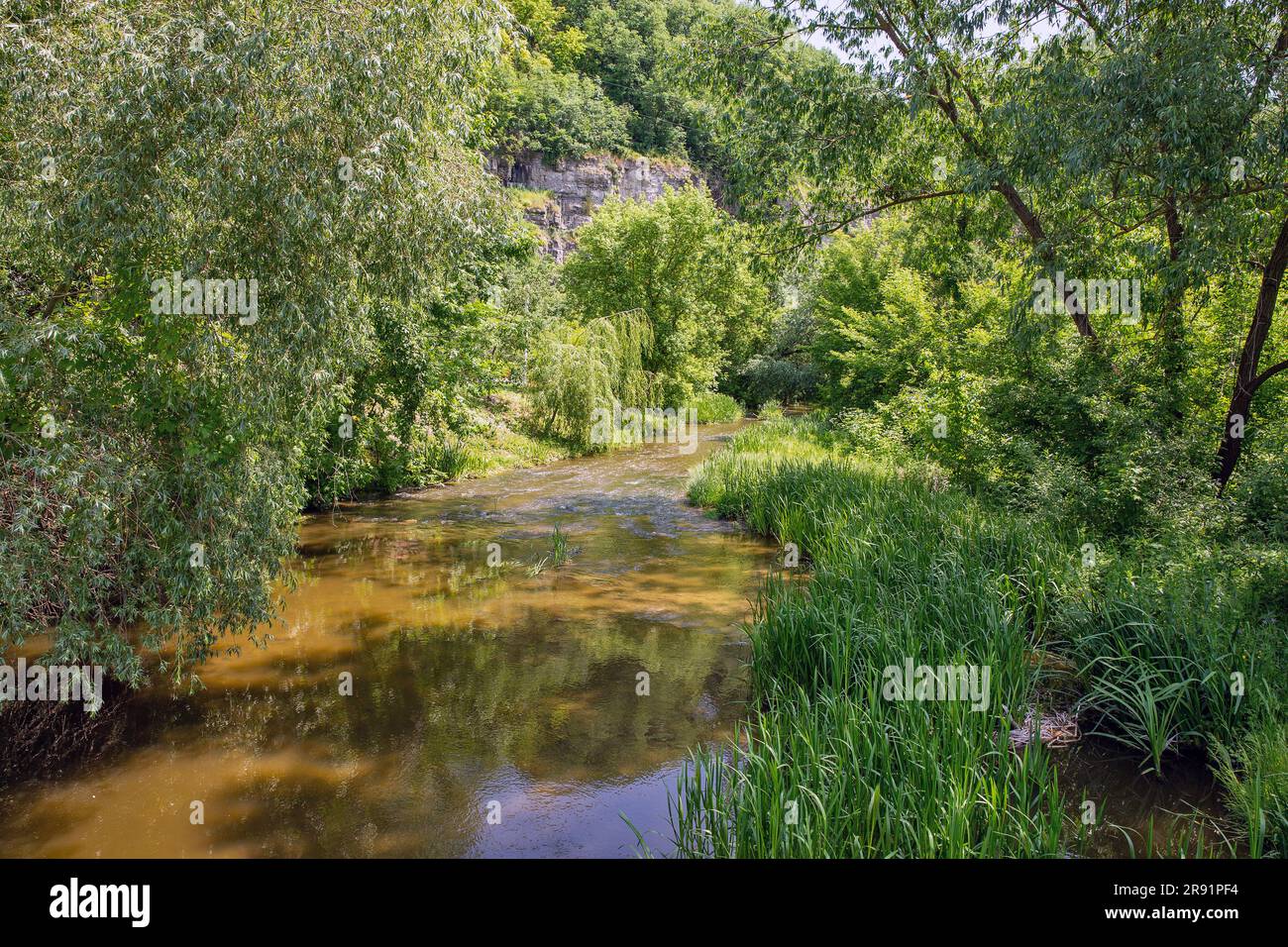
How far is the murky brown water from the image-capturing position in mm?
5043

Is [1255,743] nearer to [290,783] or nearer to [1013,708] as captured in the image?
[1013,708]

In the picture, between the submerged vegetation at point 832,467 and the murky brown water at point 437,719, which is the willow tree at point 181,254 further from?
the murky brown water at point 437,719

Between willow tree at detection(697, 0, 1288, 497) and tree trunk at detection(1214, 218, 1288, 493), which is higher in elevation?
willow tree at detection(697, 0, 1288, 497)

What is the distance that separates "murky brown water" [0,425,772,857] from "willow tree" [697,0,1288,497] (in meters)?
5.75

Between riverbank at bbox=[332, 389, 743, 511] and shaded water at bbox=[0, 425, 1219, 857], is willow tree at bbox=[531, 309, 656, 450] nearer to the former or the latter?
riverbank at bbox=[332, 389, 743, 511]

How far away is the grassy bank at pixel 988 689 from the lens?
13.2 feet

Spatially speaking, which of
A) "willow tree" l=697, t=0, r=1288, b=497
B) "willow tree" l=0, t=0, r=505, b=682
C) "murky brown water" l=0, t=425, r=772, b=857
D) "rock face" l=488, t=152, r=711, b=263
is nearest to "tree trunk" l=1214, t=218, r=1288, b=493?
"willow tree" l=697, t=0, r=1288, b=497

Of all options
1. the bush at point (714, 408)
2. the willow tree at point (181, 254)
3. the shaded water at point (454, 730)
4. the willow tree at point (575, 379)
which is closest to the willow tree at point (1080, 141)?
the shaded water at point (454, 730)

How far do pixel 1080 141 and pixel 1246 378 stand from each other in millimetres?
3477

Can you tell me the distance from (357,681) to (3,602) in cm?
298

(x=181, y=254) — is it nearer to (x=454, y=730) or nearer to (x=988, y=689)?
(x=454, y=730)

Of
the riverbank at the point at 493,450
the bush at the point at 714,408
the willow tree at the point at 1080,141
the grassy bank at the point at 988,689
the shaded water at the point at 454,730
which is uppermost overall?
the willow tree at the point at 1080,141

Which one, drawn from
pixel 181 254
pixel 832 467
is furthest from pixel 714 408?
pixel 181 254

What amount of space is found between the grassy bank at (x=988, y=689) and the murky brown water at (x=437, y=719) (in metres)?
0.77
